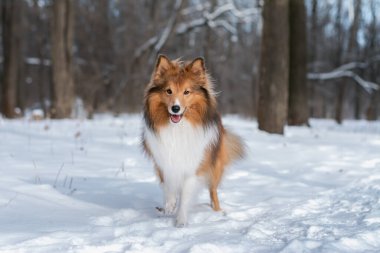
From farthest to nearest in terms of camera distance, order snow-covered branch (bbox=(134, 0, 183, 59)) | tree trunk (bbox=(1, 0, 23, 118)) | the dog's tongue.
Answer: snow-covered branch (bbox=(134, 0, 183, 59))
tree trunk (bbox=(1, 0, 23, 118))
the dog's tongue

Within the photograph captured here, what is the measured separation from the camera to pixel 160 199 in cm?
498

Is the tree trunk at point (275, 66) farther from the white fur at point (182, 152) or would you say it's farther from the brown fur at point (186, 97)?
the white fur at point (182, 152)

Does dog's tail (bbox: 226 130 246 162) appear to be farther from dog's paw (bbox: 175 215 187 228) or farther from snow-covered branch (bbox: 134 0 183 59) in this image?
snow-covered branch (bbox: 134 0 183 59)

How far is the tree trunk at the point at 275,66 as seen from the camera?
943 cm

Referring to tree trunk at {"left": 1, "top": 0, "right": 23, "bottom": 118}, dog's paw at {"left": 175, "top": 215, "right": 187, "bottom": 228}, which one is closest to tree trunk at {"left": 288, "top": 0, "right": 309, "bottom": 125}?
dog's paw at {"left": 175, "top": 215, "right": 187, "bottom": 228}

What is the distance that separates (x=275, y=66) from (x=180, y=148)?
19.5 ft

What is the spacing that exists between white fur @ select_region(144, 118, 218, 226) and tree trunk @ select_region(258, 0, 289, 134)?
5.61 meters

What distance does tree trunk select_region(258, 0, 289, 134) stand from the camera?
9.43m

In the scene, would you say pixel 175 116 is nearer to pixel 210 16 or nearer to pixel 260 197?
pixel 260 197

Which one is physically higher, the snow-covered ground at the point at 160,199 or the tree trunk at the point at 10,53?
Answer: the tree trunk at the point at 10,53

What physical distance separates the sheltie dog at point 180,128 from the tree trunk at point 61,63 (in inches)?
383

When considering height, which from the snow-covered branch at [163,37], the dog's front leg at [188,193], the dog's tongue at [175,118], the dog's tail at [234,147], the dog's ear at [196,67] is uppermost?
the snow-covered branch at [163,37]

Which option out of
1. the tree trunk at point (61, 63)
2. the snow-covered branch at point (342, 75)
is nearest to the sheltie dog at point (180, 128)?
the tree trunk at point (61, 63)

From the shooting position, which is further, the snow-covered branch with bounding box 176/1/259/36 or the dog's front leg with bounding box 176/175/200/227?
the snow-covered branch with bounding box 176/1/259/36
